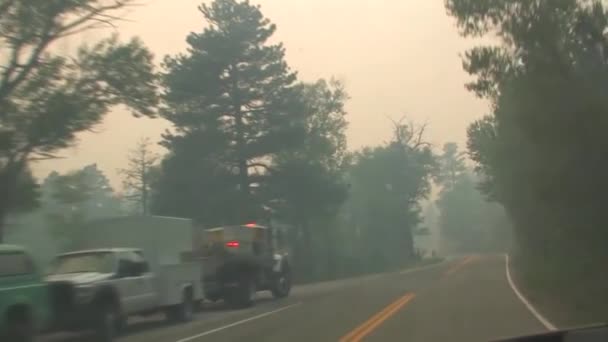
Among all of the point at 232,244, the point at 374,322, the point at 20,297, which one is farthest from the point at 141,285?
the point at 232,244

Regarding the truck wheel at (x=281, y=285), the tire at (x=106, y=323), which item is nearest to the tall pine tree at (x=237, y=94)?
the truck wheel at (x=281, y=285)

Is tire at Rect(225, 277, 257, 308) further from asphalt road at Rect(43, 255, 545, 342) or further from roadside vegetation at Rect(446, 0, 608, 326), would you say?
roadside vegetation at Rect(446, 0, 608, 326)

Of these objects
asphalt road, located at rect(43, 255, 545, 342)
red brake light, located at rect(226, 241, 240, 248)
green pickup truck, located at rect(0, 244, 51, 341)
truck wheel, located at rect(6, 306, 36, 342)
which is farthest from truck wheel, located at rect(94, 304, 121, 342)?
red brake light, located at rect(226, 241, 240, 248)

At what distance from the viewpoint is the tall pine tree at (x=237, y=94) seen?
146 ft

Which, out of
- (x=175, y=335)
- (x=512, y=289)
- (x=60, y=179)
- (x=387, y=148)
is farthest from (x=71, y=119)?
(x=387, y=148)

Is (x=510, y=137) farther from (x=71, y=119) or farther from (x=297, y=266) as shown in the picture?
(x=297, y=266)

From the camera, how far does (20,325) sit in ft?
45.9

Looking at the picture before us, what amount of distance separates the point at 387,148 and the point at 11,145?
67.9 meters

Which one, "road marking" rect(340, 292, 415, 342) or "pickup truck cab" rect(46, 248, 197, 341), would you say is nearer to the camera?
"road marking" rect(340, 292, 415, 342)

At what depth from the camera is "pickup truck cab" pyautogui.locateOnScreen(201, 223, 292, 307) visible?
26359mm

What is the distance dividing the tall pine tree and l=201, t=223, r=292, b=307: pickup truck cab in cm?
1455

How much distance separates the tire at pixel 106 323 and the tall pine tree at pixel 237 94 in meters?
26.4

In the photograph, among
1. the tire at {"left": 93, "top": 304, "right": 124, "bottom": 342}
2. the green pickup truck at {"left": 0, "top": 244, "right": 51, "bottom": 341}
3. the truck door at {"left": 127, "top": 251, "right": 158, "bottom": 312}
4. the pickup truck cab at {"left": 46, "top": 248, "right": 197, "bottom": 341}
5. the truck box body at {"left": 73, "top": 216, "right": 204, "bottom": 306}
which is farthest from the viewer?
the truck box body at {"left": 73, "top": 216, "right": 204, "bottom": 306}

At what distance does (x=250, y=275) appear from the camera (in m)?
27.2
